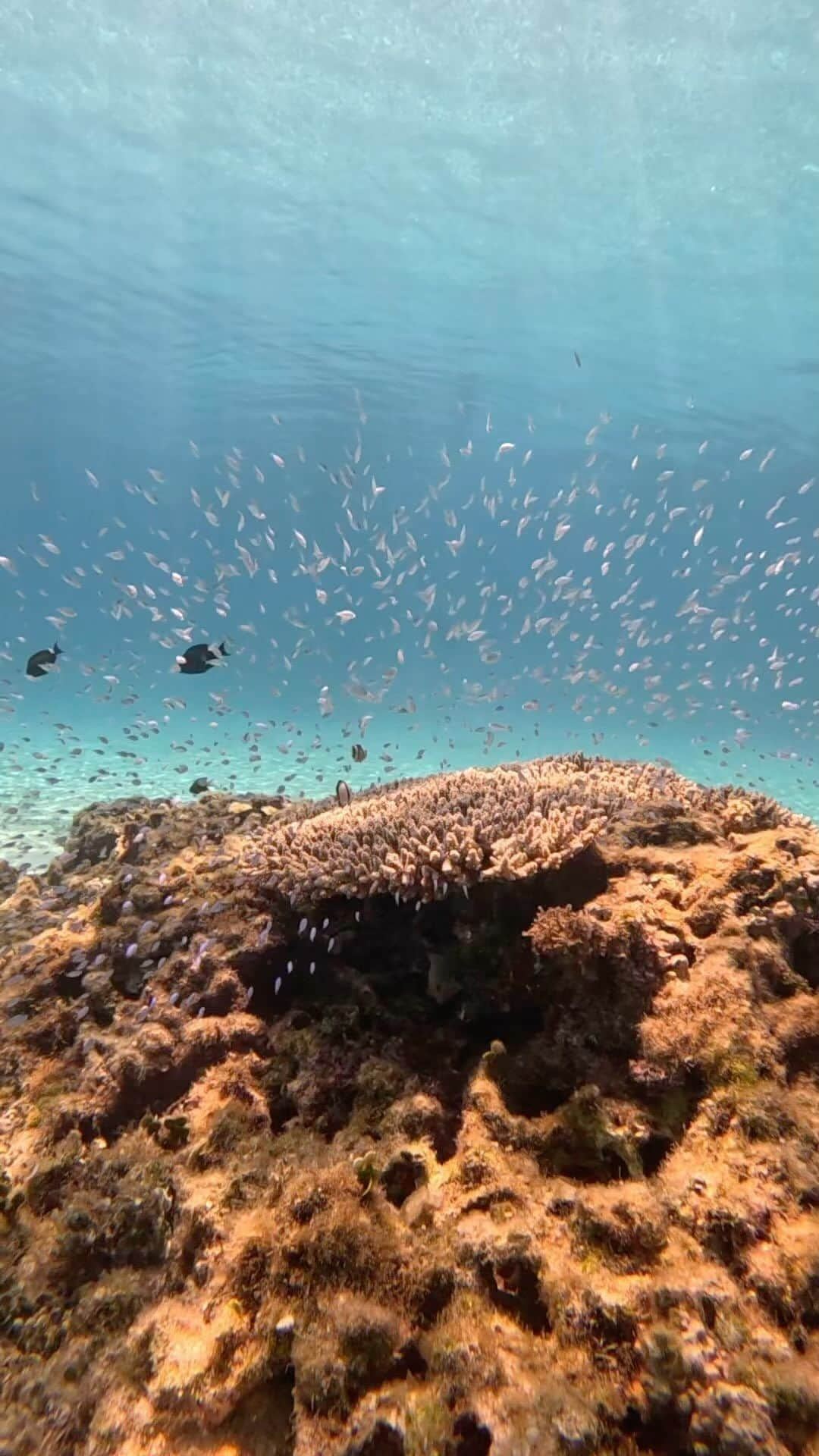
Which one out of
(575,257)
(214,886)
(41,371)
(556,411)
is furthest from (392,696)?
(214,886)

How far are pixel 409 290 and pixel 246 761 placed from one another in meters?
25.3

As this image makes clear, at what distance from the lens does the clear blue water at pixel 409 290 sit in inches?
738

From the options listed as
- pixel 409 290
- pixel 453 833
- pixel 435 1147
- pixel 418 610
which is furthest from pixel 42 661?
pixel 418 610

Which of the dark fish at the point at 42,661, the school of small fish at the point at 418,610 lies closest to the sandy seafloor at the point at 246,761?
the school of small fish at the point at 418,610

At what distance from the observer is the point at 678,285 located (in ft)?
102

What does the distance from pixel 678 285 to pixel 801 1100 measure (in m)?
36.6

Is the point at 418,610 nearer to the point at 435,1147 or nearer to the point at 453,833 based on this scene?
the point at 453,833

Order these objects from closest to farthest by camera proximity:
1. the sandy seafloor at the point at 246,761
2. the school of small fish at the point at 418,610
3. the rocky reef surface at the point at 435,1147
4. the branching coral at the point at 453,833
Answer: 1. the rocky reef surface at the point at 435,1147
2. the branching coral at the point at 453,833
3. the school of small fish at the point at 418,610
4. the sandy seafloor at the point at 246,761

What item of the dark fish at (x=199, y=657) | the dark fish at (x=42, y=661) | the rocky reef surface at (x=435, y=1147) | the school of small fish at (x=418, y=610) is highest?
the school of small fish at (x=418, y=610)

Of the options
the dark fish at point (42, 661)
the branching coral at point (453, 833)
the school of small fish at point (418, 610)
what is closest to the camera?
the branching coral at point (453, 833)

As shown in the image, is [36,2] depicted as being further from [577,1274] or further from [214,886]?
[577,1274]

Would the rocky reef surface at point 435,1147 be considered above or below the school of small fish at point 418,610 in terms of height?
below

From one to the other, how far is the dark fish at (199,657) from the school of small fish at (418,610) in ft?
0.09

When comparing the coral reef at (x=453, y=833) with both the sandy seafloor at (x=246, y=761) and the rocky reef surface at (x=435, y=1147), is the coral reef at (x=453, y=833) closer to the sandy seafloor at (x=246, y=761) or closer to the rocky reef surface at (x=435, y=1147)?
the rocky reef surface at (x=435, y=1147)
